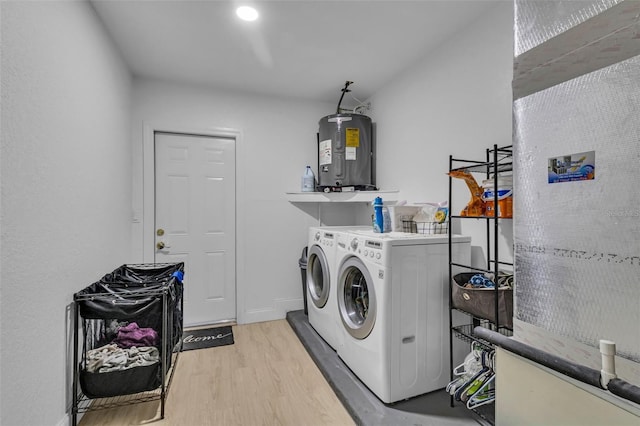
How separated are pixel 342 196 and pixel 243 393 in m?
1.90

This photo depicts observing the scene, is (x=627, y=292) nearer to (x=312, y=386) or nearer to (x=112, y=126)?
(x=312, y=386)

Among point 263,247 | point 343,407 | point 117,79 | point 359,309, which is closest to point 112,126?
point 117,79

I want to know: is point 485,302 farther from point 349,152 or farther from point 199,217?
point 199,217

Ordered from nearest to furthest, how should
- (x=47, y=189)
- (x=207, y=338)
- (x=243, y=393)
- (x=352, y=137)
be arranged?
(x=47, y=189), (x=243, y=393), (x=207, y=338), (x=352, y=137)

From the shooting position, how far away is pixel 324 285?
252cm

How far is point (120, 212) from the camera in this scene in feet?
8.31

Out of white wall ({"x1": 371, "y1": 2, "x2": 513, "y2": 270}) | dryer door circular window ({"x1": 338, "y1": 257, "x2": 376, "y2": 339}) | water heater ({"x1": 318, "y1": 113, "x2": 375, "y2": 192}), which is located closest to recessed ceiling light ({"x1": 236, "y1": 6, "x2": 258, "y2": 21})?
water heater ({"x1": 318, "y1": 113, "x2": 375, "y2": 192})

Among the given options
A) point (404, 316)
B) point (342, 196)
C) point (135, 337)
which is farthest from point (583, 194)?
point (342, 196)

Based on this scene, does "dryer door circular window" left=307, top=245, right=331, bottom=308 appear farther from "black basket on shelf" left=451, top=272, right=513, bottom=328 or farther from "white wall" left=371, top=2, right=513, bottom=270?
"black basket on shelf" left=451, top=272, right=513, bottom=328

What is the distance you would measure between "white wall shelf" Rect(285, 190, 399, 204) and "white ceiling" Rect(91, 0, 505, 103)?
1.08 metres

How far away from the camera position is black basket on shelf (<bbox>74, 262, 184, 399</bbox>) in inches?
65.9

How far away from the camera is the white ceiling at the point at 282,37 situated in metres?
1.92

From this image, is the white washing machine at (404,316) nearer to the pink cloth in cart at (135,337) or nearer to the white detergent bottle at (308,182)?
the pink cloth in cart at (135,337)

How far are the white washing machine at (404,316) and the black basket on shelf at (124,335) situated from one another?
121cm
